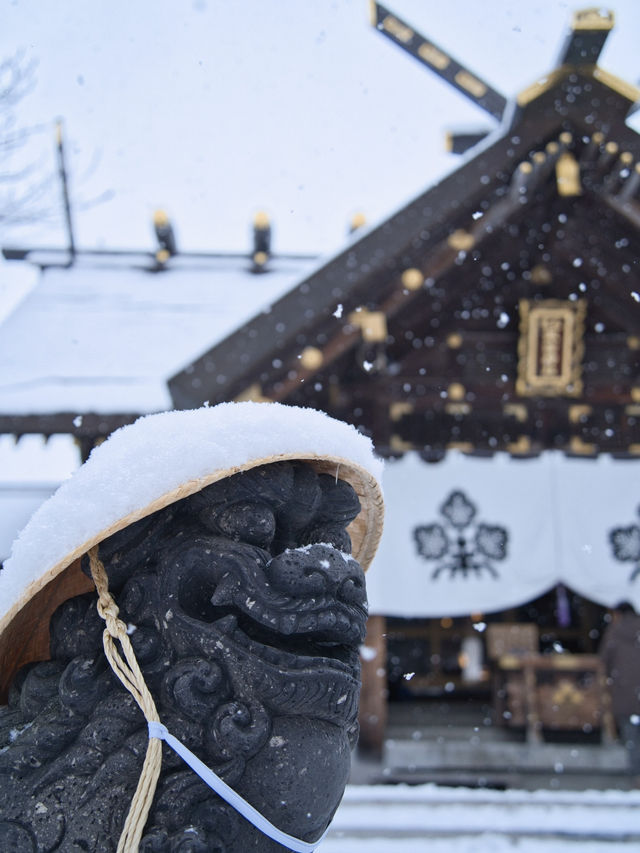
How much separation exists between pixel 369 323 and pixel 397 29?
3140mm

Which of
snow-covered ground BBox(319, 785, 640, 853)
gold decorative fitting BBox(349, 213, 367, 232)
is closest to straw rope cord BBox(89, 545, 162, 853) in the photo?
snow-covered ground BBox(319, 785, 640, 853)

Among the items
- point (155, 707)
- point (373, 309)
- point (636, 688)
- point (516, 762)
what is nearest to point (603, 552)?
point (636, 688)

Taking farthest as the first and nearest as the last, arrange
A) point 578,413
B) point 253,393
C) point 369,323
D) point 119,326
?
point 119,326
point 578,413
point 369,323
point 253,393

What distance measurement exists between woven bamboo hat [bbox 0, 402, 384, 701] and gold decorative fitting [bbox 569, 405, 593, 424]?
18.2 feet

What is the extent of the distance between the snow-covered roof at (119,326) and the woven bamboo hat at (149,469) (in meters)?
3.66

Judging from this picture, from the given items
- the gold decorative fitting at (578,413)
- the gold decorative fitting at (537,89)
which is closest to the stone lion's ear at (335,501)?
the gold decorative fitting at (537,89)

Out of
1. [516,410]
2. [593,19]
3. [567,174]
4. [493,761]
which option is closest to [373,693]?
[493,761]

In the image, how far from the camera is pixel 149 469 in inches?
46.4

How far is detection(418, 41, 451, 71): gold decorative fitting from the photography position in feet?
21.6

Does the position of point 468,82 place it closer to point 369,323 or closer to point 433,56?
point 433,56

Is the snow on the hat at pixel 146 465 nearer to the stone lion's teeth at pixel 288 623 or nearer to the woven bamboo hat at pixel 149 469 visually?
the woven bamboo hat at pixel 149 469

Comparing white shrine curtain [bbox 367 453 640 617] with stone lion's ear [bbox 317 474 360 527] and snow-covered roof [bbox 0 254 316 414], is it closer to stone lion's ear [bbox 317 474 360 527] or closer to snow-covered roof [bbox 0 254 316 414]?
snow-covered roof [bbox 0 254 316 414]

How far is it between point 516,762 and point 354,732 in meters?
5.18

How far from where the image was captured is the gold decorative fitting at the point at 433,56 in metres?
6.60
